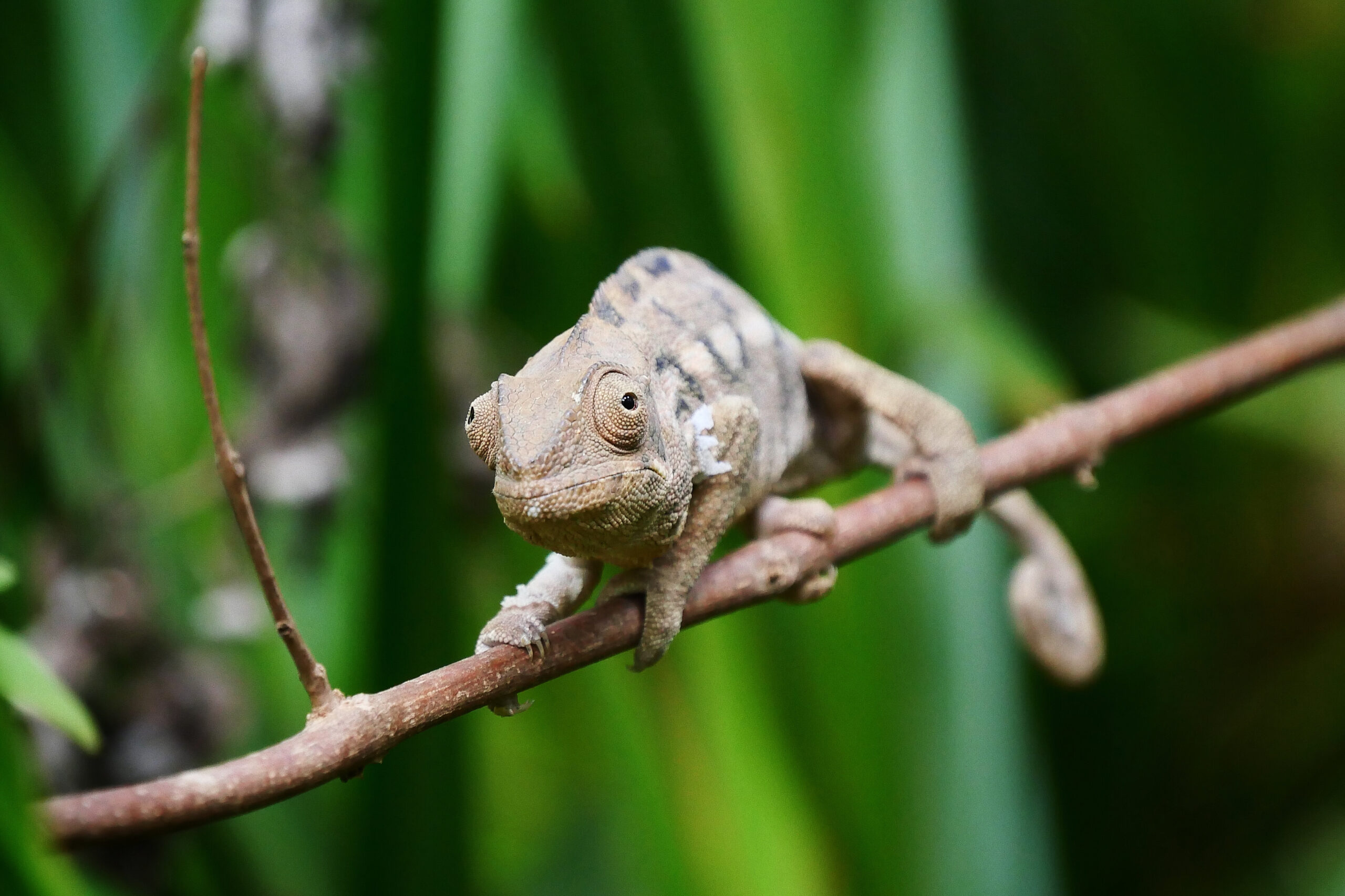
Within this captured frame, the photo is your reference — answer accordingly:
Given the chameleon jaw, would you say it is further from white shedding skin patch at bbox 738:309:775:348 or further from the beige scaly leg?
white shedding skin patch at bbox 738:309:775:348

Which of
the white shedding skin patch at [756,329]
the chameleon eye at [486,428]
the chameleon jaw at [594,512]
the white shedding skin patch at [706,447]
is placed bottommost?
the chameleon jaw at [594,512]

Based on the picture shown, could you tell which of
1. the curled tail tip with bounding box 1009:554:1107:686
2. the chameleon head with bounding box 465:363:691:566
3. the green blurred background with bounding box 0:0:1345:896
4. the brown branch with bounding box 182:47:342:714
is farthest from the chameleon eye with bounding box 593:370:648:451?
the curled tail tip with bounding box 1009:554:1107:686

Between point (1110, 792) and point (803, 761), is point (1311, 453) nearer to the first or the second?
A: point (1110, 792)

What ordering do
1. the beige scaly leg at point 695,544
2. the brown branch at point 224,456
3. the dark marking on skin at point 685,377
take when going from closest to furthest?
the brown branch at point 224,456, the beige scaly leg at point 695,544, the dark marking on skin at point 685,377

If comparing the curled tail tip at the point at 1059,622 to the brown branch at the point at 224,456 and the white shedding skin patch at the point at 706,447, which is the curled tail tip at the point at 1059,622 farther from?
the brown branch at the point at 224,456

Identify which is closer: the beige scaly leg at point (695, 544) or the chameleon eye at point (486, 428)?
the chameleon eye at point (486, 428)

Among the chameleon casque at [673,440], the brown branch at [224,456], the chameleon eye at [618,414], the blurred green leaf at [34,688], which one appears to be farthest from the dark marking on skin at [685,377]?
the blurred green leaf at [34,688]

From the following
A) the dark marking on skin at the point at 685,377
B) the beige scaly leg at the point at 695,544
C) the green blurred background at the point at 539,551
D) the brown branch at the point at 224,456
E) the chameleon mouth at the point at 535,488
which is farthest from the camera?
the green blurred background at the point at 539,551
